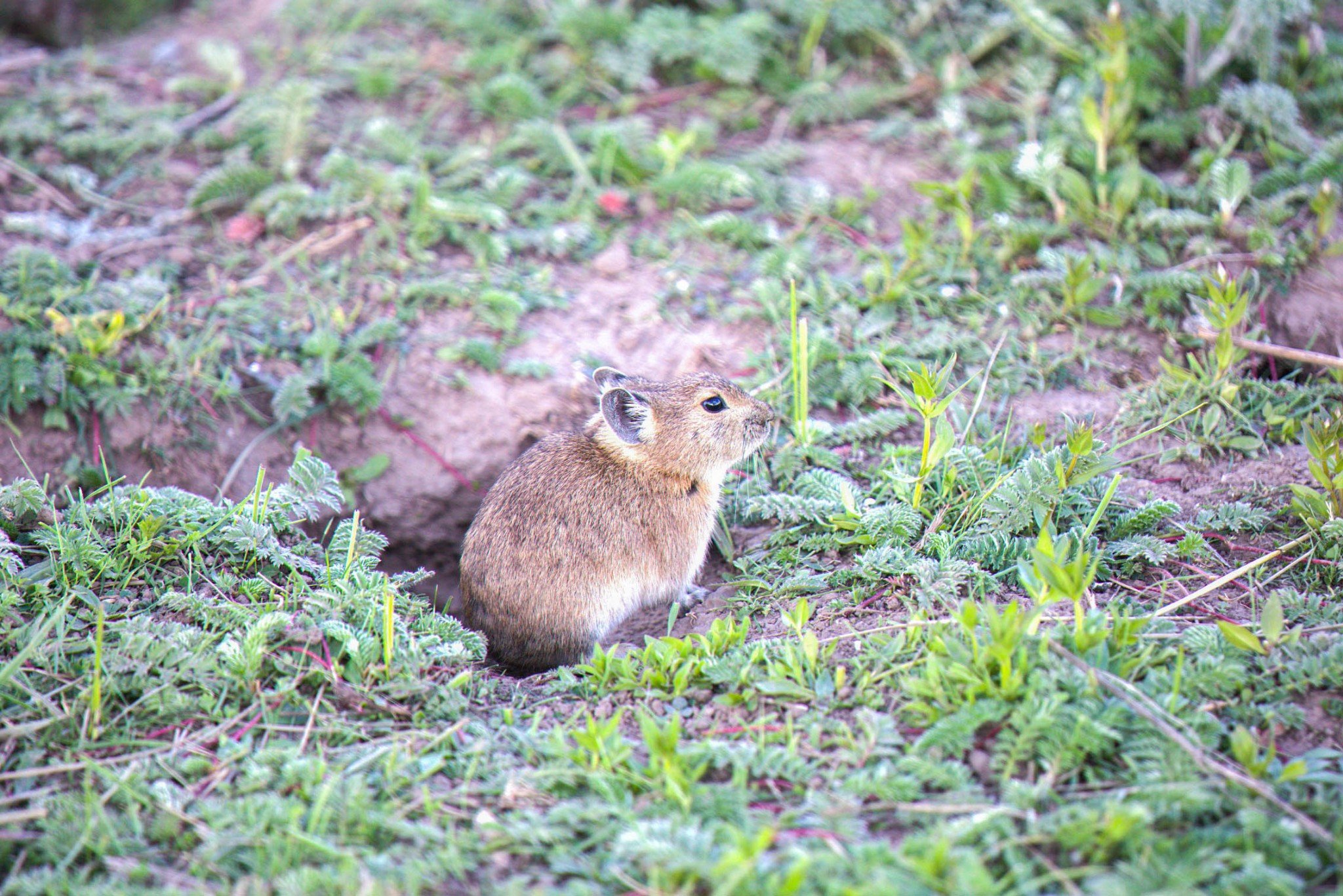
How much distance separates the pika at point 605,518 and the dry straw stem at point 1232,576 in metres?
2.13

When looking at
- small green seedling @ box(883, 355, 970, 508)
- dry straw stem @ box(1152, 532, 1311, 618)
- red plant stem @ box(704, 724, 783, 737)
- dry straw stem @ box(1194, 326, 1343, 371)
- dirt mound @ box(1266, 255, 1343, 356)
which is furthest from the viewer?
Answer: dirt mound @ box(1266, 255, 1343, 356)

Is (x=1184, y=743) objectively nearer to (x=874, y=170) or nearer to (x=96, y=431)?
(x=874, y=170)

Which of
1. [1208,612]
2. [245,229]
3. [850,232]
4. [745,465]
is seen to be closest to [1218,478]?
[1208,612]

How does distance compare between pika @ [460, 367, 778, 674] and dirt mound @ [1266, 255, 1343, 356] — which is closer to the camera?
pika @ [460, 367, 778, 674]

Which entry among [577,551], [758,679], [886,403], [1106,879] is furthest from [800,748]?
[886,403]

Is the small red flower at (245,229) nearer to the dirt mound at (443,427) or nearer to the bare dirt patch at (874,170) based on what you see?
A: the dirt mound at (443,427)

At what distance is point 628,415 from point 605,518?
563mm

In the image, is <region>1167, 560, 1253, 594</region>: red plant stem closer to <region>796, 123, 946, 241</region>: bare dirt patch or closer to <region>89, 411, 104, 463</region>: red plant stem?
<region>796, 123, 946, 241</region>: bare dirt patch

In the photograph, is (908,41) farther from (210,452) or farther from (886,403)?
(210,452)

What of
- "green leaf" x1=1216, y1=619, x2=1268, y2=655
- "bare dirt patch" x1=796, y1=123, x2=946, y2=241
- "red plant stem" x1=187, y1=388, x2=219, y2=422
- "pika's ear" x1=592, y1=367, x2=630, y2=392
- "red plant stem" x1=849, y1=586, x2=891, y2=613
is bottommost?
"red plant stem" x1=187, y1=388, x2=219, y2=422

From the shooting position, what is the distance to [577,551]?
Answer: 511 cm

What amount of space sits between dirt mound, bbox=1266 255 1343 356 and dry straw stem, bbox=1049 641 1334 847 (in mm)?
3181

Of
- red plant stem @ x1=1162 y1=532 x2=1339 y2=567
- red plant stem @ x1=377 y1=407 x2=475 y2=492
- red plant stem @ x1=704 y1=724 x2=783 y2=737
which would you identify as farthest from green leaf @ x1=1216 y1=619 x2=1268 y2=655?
red plant stem @ x1=377 y1=407 x2=475 y2=492

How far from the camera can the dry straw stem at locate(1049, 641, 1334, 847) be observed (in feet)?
10.7
